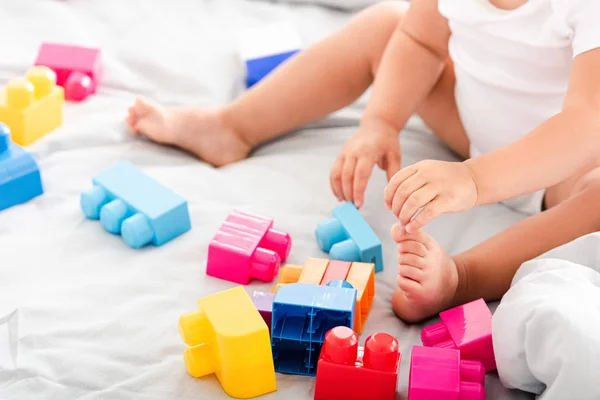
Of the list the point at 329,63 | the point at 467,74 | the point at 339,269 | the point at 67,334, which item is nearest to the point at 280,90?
the point at 329,63

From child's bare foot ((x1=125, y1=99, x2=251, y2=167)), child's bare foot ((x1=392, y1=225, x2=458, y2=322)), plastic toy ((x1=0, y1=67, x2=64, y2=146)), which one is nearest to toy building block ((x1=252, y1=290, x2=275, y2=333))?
child's bare foot ((x1=392, y1=225, x2=458, y2=322))

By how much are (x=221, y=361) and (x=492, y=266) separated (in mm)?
323

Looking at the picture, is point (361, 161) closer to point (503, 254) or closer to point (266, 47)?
point (503, 254)

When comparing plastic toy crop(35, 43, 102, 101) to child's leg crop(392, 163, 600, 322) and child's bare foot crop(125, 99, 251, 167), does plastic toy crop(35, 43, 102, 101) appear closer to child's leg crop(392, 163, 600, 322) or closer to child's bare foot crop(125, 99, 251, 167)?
child's bare foot crop(125, 99, 251, 167)

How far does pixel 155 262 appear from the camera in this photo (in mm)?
967

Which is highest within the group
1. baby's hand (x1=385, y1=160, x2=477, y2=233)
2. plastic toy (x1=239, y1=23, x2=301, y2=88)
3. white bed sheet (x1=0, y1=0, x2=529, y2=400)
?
baby's hand (x1=385, y1=160, x2=477, y2=233)

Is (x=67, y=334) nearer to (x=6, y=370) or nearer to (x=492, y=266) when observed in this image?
(x=6, y=370)

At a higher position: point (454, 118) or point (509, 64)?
point (509, 64)

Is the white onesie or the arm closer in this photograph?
the arm

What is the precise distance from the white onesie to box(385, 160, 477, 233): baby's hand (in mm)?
229

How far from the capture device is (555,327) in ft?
2.32

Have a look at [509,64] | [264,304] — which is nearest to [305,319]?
[264,304]

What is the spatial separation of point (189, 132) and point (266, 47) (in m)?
0.24

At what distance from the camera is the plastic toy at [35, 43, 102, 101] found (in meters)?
1.25
